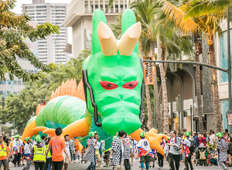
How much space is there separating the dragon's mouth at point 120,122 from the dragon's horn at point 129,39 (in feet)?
8.05

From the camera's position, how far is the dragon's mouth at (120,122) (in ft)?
46.5

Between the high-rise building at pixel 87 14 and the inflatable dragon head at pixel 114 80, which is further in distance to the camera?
the high-rise building at pixel 87 14

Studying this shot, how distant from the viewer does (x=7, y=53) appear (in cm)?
1591

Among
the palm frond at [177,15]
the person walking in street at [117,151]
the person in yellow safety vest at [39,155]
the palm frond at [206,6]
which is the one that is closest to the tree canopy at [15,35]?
the person in yellow safety vest at [39,155]

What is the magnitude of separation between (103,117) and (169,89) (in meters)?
37.0

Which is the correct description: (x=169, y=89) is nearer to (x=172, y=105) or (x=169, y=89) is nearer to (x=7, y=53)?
(x=172, y=105)

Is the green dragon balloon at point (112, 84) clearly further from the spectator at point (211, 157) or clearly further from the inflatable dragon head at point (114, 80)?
the spectator at point (211, 157)

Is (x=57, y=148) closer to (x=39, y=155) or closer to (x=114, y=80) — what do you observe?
(x=39, y=155)

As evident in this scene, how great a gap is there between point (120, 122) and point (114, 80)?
1645 millimetres

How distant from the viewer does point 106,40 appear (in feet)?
48.8

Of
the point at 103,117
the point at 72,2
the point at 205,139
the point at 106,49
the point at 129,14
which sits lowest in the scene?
the point at 205,139

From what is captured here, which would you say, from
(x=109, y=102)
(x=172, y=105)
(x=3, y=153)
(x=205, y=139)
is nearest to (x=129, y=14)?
(x=109, y=102)

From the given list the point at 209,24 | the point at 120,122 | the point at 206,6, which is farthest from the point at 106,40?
the point at 209,24

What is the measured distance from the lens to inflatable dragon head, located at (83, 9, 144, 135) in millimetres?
14375
